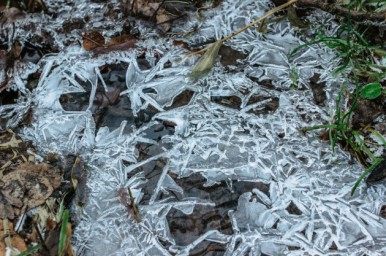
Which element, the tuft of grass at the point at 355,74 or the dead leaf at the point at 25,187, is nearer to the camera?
the dead leaf at the point at 25,187

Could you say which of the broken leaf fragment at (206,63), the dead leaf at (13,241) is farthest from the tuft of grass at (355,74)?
the dead leaf at (13,241)

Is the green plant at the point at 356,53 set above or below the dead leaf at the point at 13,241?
above

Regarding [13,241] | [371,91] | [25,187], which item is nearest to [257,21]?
[371,91]

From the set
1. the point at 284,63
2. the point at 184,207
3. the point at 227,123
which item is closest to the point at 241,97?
the point at 227,123

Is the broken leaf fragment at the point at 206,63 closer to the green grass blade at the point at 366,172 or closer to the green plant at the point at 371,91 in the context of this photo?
the green plant at the point at 371,91

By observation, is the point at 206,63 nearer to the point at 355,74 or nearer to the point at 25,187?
the point at 355,74

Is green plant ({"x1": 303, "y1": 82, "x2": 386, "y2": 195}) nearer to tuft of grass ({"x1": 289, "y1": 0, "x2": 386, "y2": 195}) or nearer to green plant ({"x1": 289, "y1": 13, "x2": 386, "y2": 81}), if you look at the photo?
tuft of grass ({"x1": 289, "y1": 0, "x2": 386, "y2": 195})
